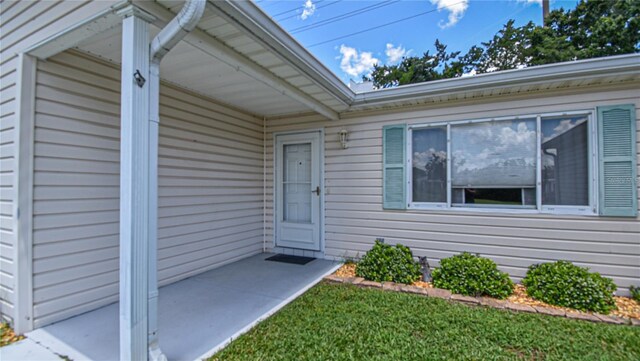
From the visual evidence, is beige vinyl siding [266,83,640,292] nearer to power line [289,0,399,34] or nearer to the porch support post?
the porch support post

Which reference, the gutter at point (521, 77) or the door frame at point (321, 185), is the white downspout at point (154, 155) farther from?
the door frame at point (321, 185)

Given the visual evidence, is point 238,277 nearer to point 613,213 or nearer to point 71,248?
point 71,248

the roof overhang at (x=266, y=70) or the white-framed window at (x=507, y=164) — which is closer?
the roof overhang at (x=266, y=70)

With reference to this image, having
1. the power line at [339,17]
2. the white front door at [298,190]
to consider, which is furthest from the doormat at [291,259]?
the power line at [339,17]

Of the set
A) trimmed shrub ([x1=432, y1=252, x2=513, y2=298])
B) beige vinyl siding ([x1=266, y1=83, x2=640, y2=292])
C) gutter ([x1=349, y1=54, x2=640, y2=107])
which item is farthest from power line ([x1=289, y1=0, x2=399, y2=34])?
trimmed shrub ([x1=432, y1=252, x2=513, y2=298])

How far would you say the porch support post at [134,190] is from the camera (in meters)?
1.80

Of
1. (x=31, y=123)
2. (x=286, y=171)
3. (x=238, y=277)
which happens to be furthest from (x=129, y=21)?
(x=286, y=171)

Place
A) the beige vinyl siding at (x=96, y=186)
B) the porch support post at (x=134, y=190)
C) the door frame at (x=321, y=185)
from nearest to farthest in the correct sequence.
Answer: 1. the porch support post at (x=134, y=190)
2. the beige vinyl siding at (x=96, y=186)
3. the door frame at (x=321, y=185)

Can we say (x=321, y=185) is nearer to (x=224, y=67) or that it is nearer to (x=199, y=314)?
(x=224, y=67)

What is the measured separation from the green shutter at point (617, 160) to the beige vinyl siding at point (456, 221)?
0.38 feet

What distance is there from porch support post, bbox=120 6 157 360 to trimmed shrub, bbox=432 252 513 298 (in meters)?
3.14

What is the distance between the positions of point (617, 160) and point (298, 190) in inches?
169

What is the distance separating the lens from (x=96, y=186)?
9.21 ft

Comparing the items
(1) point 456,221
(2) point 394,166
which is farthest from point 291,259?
(1) point 456,221
